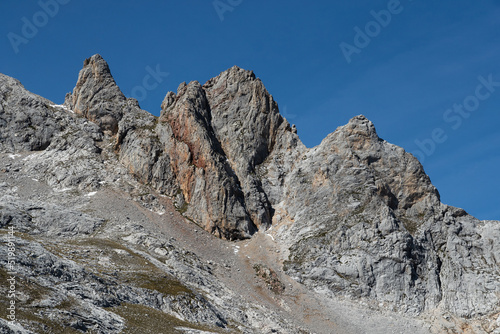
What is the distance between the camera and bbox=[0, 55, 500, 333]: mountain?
7969 centimetres

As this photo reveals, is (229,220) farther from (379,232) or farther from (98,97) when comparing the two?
(98,97)

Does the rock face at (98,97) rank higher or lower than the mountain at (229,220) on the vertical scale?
higher

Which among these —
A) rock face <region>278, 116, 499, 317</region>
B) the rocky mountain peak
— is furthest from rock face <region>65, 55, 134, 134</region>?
rock face <region>278, 116, 499, 317</region>

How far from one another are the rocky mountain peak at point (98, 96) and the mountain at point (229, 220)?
0.45 m

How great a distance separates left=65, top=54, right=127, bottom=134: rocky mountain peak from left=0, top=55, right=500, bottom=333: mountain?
449 mm

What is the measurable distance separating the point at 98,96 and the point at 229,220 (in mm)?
59152

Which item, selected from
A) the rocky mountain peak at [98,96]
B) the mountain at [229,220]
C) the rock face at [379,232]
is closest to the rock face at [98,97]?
the rocky mountain peak at [98,96]

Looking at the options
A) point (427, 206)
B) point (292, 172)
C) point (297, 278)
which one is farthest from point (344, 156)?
point (297, 278)

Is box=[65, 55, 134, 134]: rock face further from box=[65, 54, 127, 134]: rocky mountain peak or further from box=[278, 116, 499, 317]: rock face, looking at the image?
box=[278, 116, 499, 317]: rock face

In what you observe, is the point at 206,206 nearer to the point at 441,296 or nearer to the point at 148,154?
the point at 148,154

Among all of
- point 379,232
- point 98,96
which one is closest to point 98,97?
point 98,96

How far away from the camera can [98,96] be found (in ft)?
488

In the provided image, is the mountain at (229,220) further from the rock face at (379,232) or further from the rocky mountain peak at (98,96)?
the rocky mountain peak at (98,96)

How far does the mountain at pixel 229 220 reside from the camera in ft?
261
